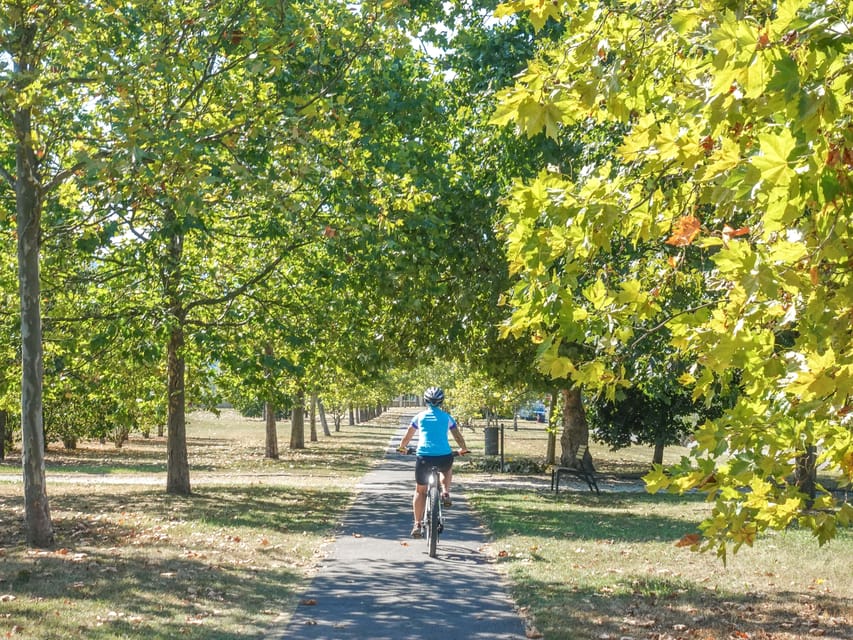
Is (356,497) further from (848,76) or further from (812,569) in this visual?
(848,76)

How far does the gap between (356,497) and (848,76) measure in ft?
56.4

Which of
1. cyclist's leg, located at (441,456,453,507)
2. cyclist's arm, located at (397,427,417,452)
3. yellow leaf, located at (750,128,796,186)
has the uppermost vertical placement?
yellow leaf, located at (750,128,796,186)

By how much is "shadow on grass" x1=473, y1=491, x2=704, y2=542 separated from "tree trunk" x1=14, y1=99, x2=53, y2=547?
6.04 metres

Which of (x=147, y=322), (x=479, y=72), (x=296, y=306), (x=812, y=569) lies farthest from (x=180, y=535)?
(x=479, y=72)

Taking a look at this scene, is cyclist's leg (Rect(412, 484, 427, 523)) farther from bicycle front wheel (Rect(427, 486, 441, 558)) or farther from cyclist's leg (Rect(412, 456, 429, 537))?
bicycle front wheel (Rect(427, 486, 441, 558))

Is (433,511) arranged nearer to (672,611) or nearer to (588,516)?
(672,611)

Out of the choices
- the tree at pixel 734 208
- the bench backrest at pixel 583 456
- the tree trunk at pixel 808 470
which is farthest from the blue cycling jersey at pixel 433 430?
the bench backrest at pixel 583 456

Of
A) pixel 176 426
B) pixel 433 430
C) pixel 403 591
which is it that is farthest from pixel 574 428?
pixel 403 591

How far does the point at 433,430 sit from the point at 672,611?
3.99 metres

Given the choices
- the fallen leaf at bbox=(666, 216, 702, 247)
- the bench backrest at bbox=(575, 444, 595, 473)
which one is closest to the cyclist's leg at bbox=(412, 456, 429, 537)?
the fallen leaf at bbox=(666, 216, 702, 247)

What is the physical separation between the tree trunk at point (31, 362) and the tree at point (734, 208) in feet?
26.8

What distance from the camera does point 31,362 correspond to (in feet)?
37.4

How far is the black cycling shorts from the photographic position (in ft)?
37.9

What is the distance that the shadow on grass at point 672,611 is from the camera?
7.55m
